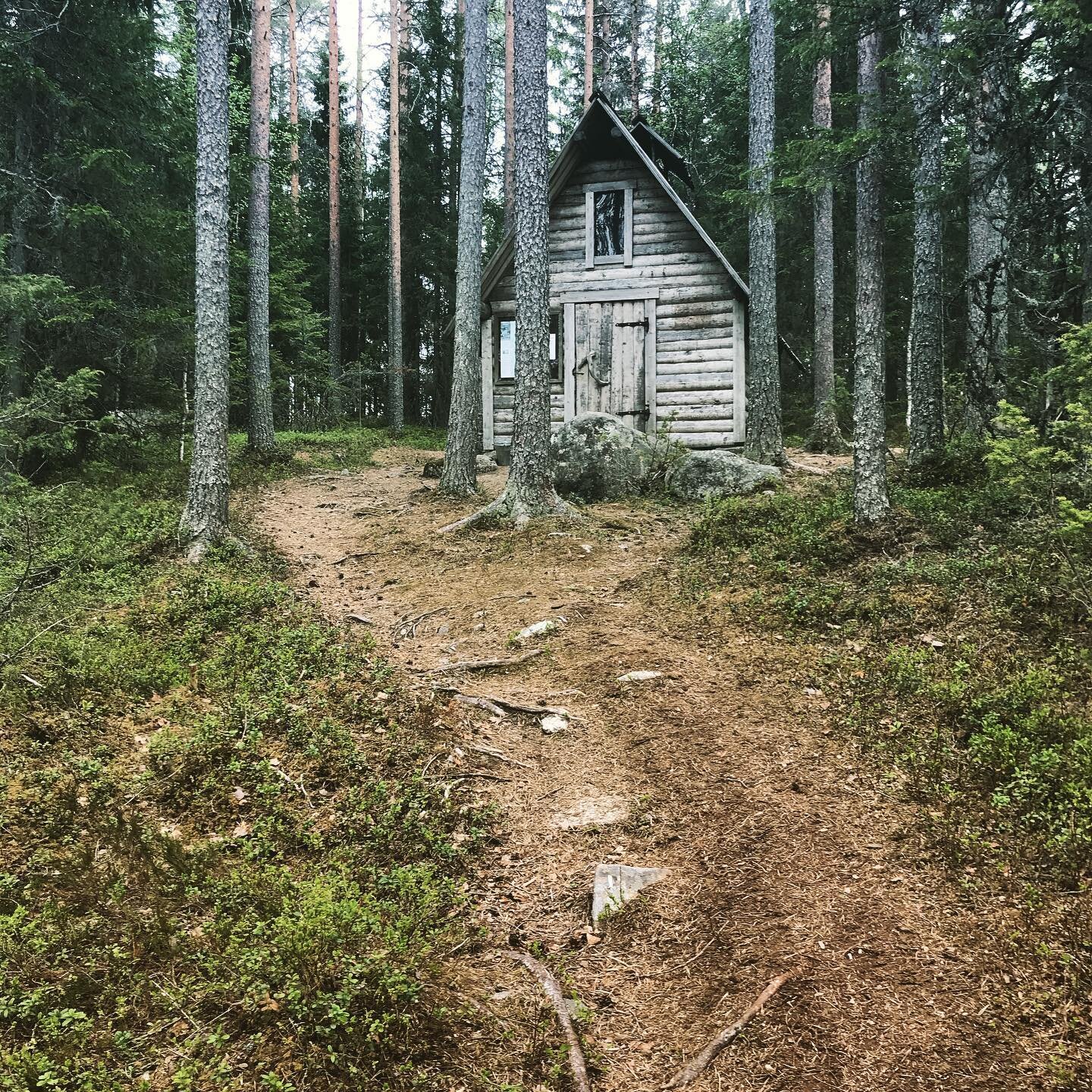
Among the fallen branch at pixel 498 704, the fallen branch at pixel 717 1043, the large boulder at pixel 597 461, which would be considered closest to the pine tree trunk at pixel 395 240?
the large boulder at pixel 597 461

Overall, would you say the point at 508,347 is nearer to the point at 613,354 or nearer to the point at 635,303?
the point at 613,354

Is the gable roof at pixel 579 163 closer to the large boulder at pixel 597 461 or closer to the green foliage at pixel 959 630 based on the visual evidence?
the large boulder at pixel 597 461

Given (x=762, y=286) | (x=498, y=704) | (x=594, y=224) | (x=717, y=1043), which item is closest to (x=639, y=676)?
(x=498, y=704)

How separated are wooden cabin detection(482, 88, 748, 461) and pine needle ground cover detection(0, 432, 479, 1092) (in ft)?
39.3

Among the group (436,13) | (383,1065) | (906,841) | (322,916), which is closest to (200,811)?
(322,916)

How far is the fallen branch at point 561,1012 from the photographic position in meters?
2.98

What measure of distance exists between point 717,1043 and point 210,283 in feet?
34.1

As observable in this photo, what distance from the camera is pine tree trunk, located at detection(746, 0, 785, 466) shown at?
51.8 feet

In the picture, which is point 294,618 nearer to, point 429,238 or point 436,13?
point 429,238

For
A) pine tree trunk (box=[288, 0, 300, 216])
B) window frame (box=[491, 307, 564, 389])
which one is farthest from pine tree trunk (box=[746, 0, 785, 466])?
pine tree trunk (box=[288, 0, 300, 216])

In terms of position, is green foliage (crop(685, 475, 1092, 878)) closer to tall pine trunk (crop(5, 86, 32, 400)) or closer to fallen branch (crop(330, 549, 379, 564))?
fallen branch (crop(330, 549, 379, 564))

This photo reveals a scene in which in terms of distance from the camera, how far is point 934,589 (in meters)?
6.95

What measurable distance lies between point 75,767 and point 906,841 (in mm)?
5181

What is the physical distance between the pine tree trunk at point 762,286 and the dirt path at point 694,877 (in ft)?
30.5
